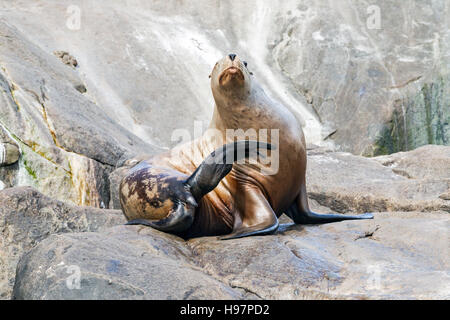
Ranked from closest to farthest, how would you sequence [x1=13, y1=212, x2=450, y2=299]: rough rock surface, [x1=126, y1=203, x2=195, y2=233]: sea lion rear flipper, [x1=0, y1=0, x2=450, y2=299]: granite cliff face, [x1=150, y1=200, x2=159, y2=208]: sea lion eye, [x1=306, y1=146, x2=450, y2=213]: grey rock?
[x1=13, y1=212, x2=450, y2=299]: rough rock surface
[x1=0, y1=0, x2=450, y2=299]: granite cliff face
[x1=126, y1=203, x2=195, y2=233]: sea lion rear flipper
[x1=150, y1=200, x2=159, y2=208]: sea lion eye
[x1=306, y1=146, x2=450, y2=213]: grey rock

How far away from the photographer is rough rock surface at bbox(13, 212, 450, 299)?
2.91m

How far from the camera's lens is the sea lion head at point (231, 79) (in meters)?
4.52

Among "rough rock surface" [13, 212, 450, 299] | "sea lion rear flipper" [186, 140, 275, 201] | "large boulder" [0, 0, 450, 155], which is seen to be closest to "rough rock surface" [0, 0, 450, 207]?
"large boulder" [0, 0, 450, 155]

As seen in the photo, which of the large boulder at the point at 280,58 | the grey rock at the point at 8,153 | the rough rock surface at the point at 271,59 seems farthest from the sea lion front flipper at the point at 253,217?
the large boulder at the point at 280,58

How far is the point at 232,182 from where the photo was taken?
4645mm

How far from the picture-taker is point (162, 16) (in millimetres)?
16219

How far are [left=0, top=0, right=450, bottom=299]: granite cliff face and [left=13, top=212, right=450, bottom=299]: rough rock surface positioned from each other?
0.01 meters

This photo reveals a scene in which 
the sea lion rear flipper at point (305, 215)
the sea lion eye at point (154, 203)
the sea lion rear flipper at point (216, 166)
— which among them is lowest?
the sea lion rear flipper at point (305, 215)

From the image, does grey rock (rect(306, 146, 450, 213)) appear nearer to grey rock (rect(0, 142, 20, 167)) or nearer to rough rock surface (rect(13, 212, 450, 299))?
rough rock surface (rect(13, 212, 450, 299))

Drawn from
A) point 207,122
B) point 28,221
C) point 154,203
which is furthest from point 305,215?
point 207,122

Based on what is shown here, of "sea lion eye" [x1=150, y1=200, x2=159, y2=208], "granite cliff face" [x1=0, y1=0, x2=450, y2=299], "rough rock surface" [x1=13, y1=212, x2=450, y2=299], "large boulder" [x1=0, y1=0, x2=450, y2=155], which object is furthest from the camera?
"large boulder" [x1=0, y1=0, x2=450, y2=155]

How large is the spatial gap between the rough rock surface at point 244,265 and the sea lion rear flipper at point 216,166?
1.21ft

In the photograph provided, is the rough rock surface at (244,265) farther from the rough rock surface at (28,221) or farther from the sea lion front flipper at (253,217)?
the rough rock surface at (28,221)
